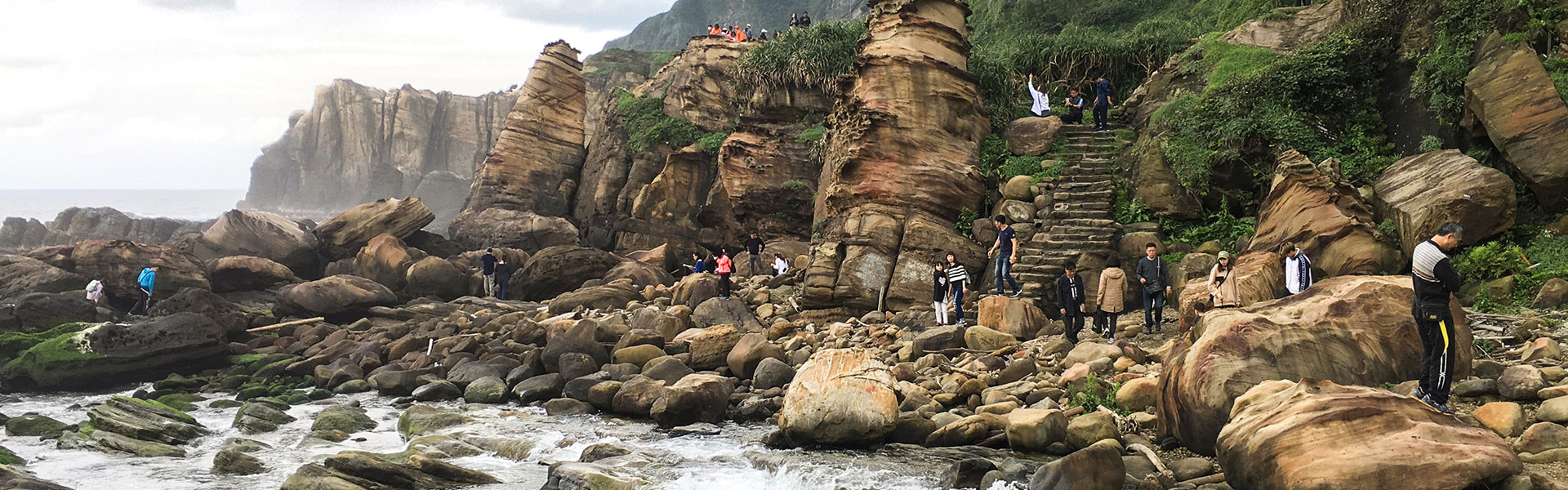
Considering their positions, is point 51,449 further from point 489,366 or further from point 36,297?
point 36,297

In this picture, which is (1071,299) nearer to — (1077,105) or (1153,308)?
(1153,308)

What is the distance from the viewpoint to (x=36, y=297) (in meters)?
19.0

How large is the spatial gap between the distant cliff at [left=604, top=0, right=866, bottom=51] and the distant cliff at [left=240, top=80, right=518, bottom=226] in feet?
46.3

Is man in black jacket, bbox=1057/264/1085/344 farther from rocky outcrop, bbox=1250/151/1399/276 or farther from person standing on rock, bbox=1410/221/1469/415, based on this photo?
person standing on rock, bbox=1410/221/1469/415

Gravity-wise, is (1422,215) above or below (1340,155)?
below

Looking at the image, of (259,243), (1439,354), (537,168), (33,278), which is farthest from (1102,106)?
(33,278)

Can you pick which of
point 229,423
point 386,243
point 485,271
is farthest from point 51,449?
point 386,243

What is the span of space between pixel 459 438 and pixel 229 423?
4.61m

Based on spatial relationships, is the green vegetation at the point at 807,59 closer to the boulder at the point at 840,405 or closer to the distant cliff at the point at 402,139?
the boulder at the point at 840,405

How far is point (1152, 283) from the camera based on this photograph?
12.6 metres

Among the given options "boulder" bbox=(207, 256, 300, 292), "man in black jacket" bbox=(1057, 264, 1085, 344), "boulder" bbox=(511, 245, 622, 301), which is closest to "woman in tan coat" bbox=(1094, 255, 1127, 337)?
"man in black jacket" bbox=(1057, 264, 1085, 344)

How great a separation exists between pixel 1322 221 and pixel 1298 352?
5078 mm

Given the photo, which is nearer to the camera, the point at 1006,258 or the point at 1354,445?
the point at 1354,445

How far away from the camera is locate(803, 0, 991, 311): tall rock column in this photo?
56.1 ft
